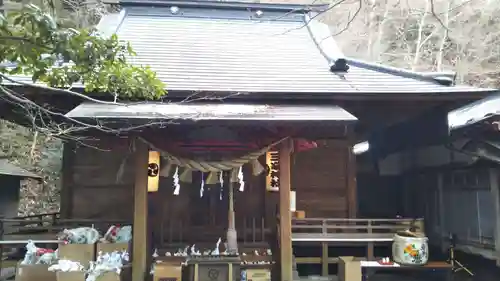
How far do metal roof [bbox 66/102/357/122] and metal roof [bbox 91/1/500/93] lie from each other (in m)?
0.40

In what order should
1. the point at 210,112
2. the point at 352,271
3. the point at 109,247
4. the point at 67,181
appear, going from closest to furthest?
1. the point at 210,112
2. the point at 109,247
3. the point at 352,271
4. the point at 67,181

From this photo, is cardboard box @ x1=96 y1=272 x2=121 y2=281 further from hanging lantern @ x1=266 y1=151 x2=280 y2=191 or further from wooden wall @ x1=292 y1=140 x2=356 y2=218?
wooden wall @ x1=292 y1=140 x2=356 y2=218

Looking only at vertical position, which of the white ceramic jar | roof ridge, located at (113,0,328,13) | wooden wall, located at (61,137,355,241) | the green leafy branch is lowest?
the white ceramic jar

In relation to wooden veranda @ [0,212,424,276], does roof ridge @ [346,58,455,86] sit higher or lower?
higher

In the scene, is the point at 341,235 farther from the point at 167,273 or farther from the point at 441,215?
the point at 167,273

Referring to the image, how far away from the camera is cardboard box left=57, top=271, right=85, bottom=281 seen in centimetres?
536

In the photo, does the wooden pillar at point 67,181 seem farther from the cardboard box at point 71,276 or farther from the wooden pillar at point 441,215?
the wooden pillar at point 441,215

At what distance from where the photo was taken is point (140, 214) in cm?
556

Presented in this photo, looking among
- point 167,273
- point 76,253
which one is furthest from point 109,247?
point 167,273

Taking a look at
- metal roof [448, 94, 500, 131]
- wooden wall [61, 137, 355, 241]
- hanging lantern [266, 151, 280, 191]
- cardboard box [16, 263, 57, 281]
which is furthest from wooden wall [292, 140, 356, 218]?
cardboard box [16, 263, 57, 281]

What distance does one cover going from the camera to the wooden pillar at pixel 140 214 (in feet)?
18.1

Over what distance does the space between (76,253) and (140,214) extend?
1.18 m

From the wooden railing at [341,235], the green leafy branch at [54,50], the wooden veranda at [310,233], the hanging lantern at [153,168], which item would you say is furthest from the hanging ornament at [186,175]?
the green leafy branch at [54,50]

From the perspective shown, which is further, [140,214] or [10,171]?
[10,171]
